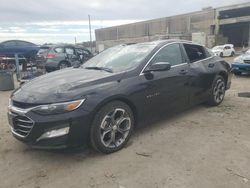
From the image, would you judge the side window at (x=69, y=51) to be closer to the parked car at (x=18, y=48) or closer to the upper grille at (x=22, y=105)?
the parked car at (x=18, y=48)

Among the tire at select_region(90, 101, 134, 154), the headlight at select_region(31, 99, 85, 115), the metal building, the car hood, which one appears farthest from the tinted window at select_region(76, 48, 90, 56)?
the metal building

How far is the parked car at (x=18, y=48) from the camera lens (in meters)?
16.8

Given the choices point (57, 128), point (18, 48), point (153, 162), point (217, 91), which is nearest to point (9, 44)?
point (18, 48)

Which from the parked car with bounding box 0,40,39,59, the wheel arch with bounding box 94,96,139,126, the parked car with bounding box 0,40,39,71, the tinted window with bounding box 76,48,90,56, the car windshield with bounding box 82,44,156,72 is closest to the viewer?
the wheel arch with bounding box 94,96,139,126

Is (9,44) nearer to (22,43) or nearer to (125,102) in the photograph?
(22,43)

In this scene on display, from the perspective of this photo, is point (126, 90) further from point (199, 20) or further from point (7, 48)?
point (199, 20)

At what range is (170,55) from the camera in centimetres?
495

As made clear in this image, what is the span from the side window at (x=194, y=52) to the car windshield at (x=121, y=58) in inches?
39.1

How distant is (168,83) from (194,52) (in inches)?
56.6

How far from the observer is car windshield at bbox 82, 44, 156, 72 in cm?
436

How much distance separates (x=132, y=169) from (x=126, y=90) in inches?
44.1

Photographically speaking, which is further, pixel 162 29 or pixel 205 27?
pixel 162 29

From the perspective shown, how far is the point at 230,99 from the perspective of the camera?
696 cm

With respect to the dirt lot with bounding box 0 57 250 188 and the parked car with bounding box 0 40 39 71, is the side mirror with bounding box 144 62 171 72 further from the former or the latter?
the parked car with bounding box 0 40 39 71
